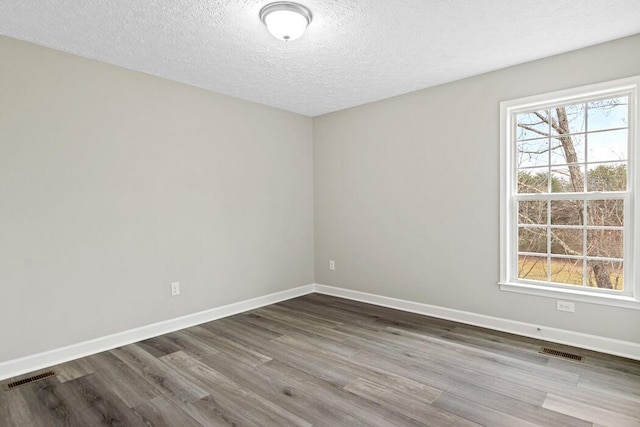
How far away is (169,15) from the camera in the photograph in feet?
7.62

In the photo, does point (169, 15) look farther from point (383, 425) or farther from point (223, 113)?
point (383, 425)

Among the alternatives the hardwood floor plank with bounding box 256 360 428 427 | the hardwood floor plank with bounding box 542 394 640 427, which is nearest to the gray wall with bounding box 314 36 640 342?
the hardwood floor plank with bounding box 542 394 640 427

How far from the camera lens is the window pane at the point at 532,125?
10.5ft

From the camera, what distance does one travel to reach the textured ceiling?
2.26 m

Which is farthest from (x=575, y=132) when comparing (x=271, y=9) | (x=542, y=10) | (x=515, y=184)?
(x=271, y=9)

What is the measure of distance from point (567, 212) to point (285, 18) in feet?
9.21

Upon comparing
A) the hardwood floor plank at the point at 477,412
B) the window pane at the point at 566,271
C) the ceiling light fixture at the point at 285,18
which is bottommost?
the hardwood floor plank at the point at 477,412

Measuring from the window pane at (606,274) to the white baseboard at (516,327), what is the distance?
16.8 inches

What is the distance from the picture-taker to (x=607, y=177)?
2898 millimetres

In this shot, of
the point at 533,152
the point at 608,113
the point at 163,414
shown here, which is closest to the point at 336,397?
the point at 163,414

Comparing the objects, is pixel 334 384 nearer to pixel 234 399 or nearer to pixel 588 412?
pixel 234 399

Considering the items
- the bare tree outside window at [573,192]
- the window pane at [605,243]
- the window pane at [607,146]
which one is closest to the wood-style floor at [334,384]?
the bare tree outside window at [573,192]

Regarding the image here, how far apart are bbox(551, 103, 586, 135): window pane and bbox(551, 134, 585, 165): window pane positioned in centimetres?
6

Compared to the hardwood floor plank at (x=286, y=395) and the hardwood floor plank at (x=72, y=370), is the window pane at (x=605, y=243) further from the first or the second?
the hardwood floor plank at (x=72, y=370)
